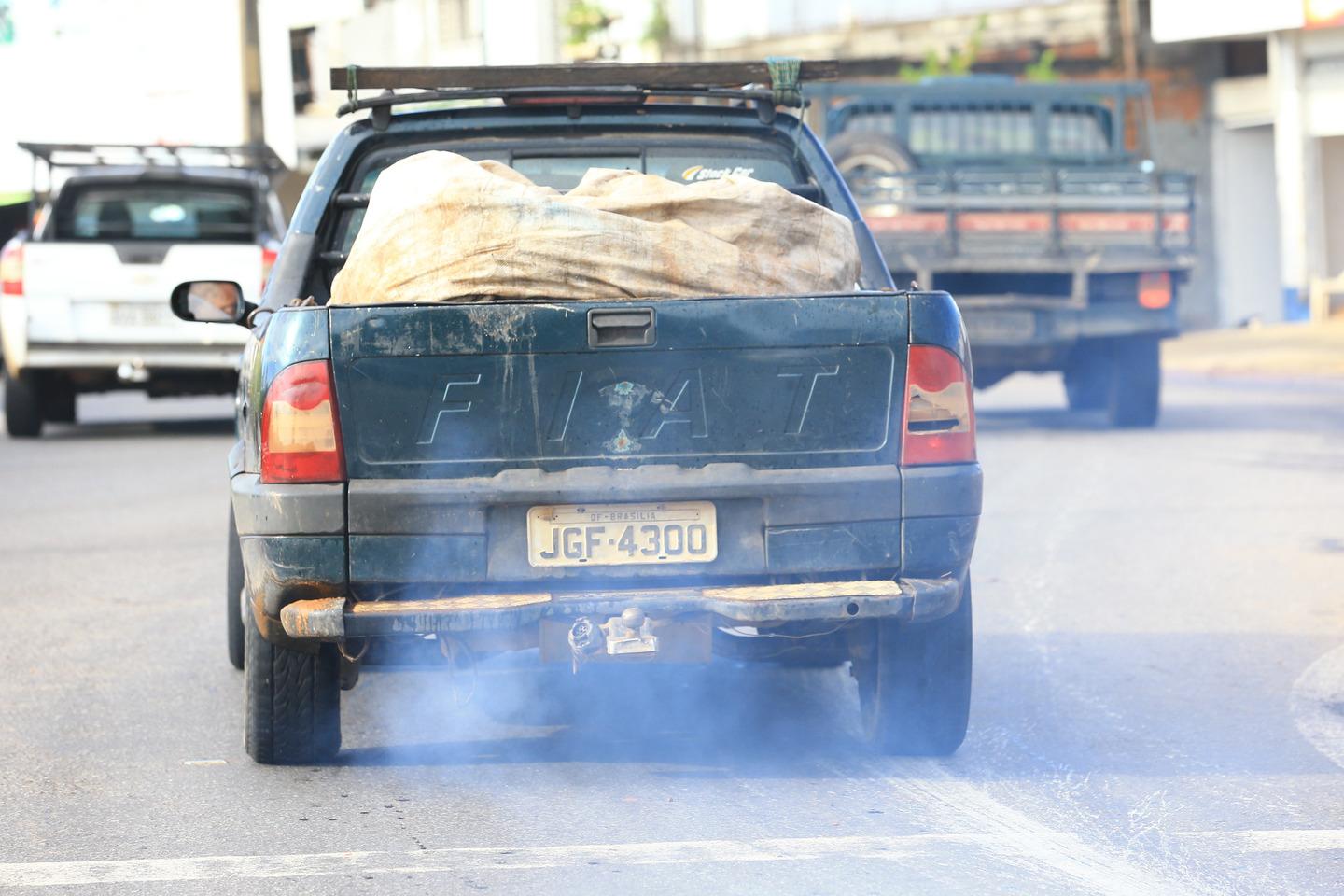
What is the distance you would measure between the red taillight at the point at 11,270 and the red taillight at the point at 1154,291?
305 inches

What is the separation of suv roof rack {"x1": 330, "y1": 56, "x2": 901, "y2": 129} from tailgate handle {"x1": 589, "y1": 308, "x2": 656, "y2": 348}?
1.18 meters

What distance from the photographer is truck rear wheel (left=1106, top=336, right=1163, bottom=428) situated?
585 inches

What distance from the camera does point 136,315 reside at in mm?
14703

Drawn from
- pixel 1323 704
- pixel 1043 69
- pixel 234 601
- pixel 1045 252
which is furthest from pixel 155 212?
pixel 1043 69

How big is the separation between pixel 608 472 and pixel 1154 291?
1010 cm

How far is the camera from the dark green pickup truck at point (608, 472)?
186 inches

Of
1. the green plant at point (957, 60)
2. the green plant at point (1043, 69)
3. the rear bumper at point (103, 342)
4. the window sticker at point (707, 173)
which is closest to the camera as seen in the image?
the window sticker at point (707, 173)

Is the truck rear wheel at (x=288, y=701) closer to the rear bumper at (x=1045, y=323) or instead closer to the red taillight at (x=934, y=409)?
the red taillight at (x=934, y=409)

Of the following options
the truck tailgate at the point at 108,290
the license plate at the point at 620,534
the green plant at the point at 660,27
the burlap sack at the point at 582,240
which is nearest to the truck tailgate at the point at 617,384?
the license plate at the point at 620,534

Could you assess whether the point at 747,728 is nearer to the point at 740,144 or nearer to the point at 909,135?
the point at 740,144

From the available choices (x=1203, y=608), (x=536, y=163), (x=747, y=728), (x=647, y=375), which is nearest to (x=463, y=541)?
(x=647, y=375)

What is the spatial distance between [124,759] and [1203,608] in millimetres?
4080

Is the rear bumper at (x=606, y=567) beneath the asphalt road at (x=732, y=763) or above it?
above

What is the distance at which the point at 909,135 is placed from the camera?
16000 millimetres
